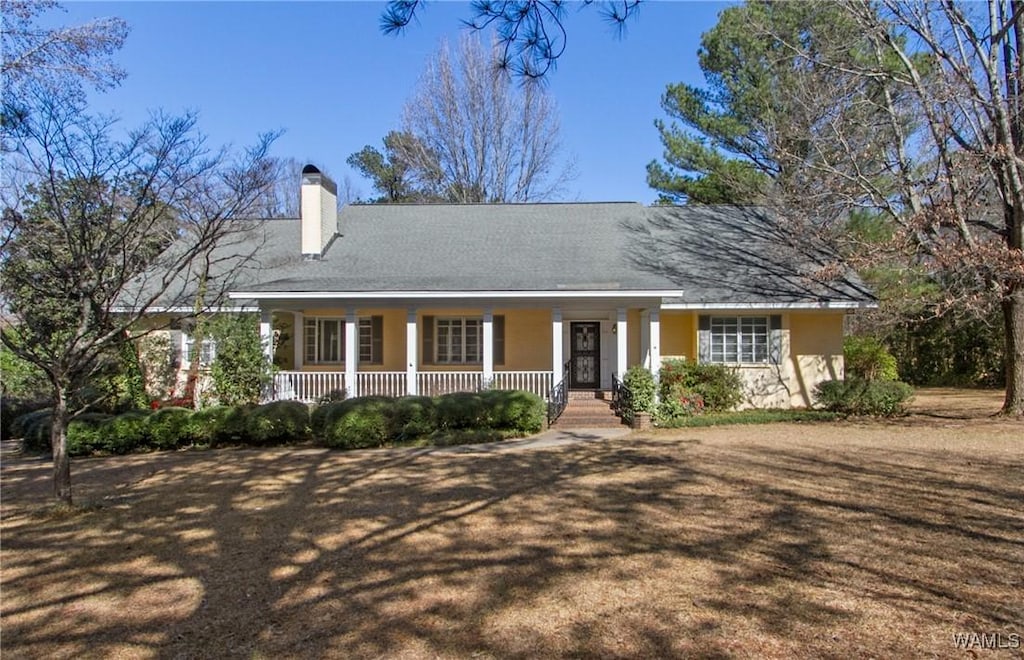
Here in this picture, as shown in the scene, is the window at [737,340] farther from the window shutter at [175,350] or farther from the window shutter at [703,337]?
the window shutter at [175,350]

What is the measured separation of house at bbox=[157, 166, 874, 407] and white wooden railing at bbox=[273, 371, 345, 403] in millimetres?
50

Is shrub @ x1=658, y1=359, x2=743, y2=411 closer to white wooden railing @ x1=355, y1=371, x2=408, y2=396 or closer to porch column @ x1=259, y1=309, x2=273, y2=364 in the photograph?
white wooden railing @ x1=355, y1=371, x2=408, y2=396

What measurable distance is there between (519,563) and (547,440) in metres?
7.32

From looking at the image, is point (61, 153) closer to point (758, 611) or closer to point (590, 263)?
point (758, 611)

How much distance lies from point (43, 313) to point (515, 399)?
332 inches

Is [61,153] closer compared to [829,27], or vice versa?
[61,153]

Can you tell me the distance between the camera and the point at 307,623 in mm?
4613

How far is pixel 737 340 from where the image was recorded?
1734 cm

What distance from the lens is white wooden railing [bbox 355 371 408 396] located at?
55.4ft

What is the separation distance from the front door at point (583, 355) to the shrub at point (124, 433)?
1031 cm

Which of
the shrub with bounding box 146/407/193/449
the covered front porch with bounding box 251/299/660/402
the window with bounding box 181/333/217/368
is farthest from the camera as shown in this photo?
the covered front porch with bounding box 251/299/660/402

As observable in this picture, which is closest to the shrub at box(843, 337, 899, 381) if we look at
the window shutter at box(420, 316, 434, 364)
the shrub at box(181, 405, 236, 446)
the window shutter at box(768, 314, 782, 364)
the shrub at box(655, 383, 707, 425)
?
the window shutter at box(768, 314, 782, 364)

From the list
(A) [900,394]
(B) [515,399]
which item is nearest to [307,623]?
(B) [515,399]

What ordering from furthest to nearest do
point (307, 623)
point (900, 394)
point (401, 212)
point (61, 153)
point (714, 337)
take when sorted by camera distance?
point (401, 212) < point (714, 337) < point (900, 394) < point (61, 153) < point (307, 623)
